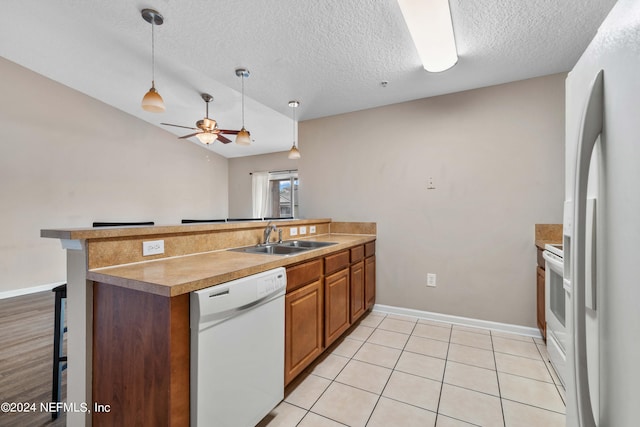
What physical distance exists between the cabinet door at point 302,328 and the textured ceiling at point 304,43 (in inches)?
69.4

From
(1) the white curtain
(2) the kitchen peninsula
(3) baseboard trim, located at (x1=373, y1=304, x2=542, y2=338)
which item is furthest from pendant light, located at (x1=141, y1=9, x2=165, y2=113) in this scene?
(1) the white curtain

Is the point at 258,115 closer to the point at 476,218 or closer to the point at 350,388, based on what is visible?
the point at 476,218

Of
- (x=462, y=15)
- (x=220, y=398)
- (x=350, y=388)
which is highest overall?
(x=462, y=15)

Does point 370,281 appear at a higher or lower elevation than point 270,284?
lower

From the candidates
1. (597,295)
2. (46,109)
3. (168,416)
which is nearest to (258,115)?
(46,109)

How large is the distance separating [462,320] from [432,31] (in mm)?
2506

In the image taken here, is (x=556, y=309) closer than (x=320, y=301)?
Yes

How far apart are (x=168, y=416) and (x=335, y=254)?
1451 millimetres

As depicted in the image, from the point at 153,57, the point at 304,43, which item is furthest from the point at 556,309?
the point at 153,57

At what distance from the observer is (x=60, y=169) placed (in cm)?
423

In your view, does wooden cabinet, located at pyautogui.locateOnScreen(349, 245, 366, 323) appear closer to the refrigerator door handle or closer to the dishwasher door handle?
the dishwasher door handle

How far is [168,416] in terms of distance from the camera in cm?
105

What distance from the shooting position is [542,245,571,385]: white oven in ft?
5.54

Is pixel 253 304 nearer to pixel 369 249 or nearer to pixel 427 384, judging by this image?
pixel 427 384
